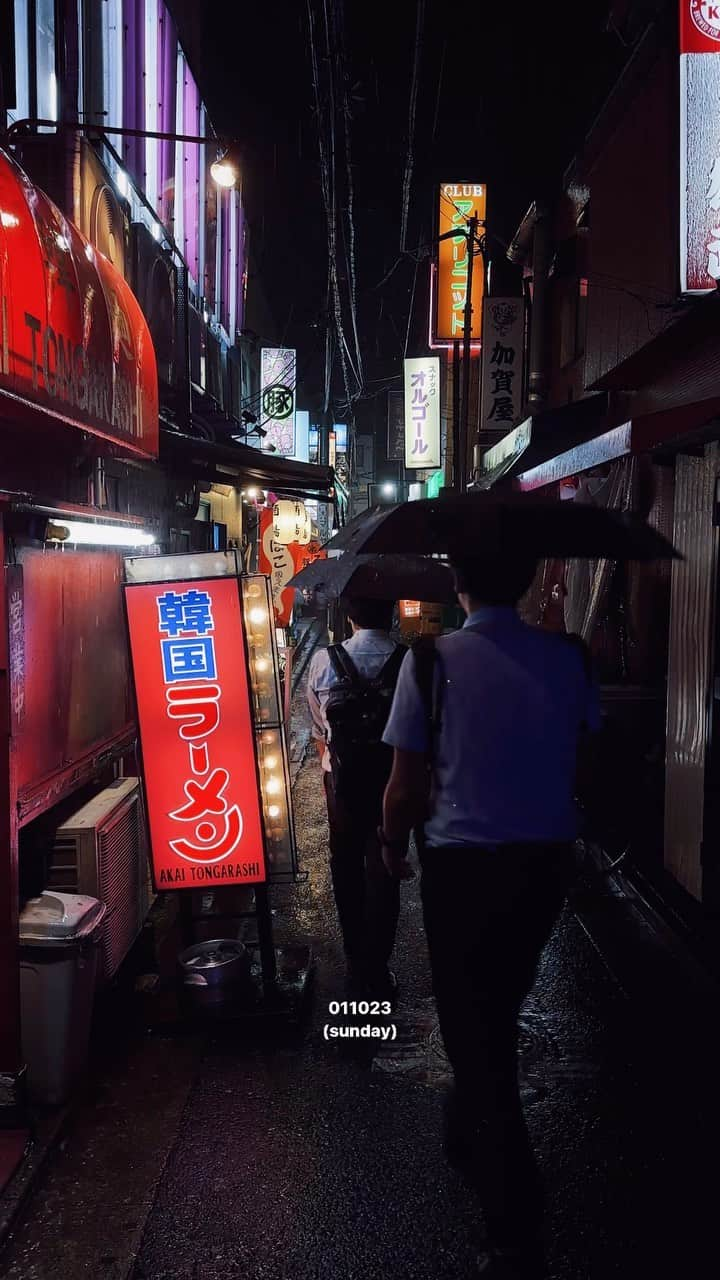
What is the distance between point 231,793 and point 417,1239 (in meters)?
2.72

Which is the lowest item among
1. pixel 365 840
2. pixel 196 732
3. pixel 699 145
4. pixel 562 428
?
pixel 365 840

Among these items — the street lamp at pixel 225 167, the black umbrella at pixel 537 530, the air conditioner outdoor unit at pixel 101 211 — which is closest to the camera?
the black umbrella at pixel 537 530

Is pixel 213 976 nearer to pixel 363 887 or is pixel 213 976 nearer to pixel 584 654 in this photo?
pixel 363 887

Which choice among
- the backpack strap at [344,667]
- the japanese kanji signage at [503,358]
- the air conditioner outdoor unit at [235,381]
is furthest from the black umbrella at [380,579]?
the air conditioner outdoor unit at [235,381]

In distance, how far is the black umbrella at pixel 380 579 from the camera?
16.9ft

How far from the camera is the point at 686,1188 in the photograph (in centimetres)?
392

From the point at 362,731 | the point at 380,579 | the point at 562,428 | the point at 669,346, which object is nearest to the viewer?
the point at 362,731

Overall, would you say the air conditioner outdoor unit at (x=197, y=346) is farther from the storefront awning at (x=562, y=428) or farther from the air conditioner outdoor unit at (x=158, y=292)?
the storefront awning at (x=562, y=428)

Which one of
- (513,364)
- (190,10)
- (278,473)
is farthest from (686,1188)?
(190,10)

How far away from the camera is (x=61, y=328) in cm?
534

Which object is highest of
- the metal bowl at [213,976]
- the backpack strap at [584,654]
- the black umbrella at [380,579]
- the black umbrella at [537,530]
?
the black umbrella at [537,530]

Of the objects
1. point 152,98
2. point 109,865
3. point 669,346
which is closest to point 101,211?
point 152,98

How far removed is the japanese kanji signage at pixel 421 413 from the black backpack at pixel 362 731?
83.5 feet

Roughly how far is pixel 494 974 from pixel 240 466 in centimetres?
950
